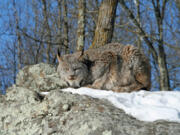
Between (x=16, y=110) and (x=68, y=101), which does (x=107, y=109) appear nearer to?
(x=68, y=101)

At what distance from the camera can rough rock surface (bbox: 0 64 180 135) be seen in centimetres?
249

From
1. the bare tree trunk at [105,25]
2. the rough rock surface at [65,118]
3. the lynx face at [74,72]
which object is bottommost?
the rough rock surface at [65,118]

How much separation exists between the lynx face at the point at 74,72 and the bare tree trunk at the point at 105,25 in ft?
4.17

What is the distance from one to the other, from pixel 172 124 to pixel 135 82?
232cm

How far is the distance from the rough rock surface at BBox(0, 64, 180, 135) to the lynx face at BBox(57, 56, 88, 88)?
145 cm

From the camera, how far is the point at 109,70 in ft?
15.6

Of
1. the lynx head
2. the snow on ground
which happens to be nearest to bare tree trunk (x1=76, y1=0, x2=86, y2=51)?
the lynx head

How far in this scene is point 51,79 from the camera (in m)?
5.10

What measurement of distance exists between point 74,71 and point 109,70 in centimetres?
74

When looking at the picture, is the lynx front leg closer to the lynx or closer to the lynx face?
the lynx

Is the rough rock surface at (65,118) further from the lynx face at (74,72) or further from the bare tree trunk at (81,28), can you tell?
the bare tree trunk at (81,28)

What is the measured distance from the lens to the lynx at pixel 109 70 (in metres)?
4.71

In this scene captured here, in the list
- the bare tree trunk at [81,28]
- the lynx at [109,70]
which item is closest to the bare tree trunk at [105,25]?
the bare tree trunk at [81,28]

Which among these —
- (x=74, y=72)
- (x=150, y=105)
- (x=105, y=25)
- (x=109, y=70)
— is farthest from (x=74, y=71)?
(x=150, y=105)
